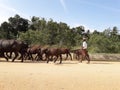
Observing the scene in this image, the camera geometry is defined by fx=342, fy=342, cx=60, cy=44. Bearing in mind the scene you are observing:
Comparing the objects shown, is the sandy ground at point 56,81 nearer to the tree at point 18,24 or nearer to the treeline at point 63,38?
the treeline at point 63,38

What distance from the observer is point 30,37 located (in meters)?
37.0

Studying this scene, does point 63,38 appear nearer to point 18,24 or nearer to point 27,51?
point 27,51

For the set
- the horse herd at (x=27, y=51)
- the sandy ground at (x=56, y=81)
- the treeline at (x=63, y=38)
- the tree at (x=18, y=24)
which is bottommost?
the sandy ground at (x=56, y=81)

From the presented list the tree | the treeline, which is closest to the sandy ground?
the treeline

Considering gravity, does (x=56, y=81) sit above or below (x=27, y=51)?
below

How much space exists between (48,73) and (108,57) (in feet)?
49.9

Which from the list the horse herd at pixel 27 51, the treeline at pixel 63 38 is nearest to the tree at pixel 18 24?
the treeline at pixel 63 38

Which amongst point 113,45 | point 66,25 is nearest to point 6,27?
point 66,25

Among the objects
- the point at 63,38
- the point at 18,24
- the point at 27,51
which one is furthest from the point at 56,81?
the point at 18,24

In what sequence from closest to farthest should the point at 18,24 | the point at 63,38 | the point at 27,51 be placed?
the point at 27,51 → the point at 63,38 → the point at 18,24

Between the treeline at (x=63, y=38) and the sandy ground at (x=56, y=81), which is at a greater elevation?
the treeline at (x=63, y=38)

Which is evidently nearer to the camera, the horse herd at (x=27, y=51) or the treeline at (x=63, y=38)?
the horse herd at (x=27, y=51)

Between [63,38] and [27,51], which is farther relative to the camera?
[63,38]

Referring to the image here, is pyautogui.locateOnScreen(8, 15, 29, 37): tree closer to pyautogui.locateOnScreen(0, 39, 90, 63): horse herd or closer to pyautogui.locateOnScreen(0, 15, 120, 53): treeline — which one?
pyautogui.locateOnScreen(0, 15, 120, 53): treeline
